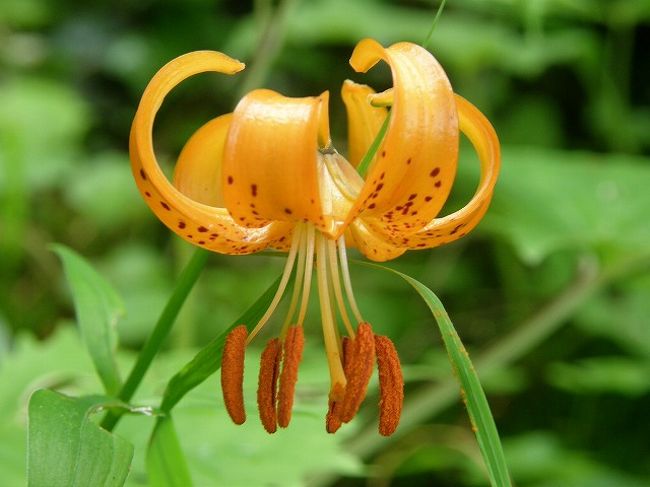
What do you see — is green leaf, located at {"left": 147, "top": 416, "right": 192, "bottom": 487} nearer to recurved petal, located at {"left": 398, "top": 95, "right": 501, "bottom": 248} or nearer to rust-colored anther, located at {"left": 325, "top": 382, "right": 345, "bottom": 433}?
rust-colored anther, located at {"left": 325, "top": 382, "right": 345, "bottom": 433}

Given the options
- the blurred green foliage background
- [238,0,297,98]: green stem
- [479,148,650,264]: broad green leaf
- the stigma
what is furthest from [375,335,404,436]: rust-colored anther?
[479,148,650,264]: broad green leaf

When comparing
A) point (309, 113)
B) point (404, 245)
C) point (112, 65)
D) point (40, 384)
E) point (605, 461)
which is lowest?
point (605, 461)

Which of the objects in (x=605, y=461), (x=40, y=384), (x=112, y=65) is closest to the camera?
(x=40, y=384)

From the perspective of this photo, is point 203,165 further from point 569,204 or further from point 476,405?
point 569,204

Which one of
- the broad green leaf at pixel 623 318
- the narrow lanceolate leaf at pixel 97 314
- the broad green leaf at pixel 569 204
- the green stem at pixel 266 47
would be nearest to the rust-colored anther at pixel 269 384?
the narrow lanceolate leaf at pixel 97 314

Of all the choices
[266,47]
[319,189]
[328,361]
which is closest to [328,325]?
[328,361]

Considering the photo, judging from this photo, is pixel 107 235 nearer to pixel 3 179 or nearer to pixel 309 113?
pixel 3 179

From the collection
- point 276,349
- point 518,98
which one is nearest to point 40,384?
point 276,349
